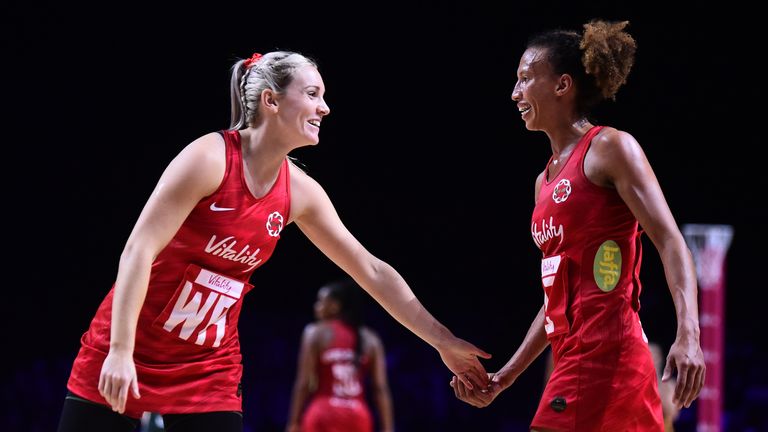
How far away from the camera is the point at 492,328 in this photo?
7.21 m

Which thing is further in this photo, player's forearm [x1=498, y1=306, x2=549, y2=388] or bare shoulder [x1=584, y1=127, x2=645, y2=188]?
player's forearm [x1=498, y1=306, x2=549, y2=388]

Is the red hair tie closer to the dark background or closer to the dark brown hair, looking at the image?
the dark brown hair

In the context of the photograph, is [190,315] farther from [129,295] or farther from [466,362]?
[466,362]

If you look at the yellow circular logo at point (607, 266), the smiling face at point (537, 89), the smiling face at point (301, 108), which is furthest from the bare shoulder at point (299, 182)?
the yellow circular logo at point (607, 266)

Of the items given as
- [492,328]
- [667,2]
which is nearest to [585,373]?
[492,328]

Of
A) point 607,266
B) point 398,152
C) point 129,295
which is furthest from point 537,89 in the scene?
point 398,152

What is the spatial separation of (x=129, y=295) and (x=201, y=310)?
0.27m

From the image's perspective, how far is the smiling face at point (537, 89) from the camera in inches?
102

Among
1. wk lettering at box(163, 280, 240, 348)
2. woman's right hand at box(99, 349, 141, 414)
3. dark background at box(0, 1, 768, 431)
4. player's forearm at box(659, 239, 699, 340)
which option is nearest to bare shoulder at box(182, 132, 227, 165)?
wk lettering at box(163, 280, 240, 348)

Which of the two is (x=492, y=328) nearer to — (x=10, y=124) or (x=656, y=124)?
(x=656, y=124)

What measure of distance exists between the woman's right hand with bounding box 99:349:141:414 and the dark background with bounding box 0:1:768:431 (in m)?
4.78

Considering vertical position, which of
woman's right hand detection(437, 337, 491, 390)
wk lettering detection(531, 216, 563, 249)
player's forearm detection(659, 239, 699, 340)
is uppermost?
wk lettering detection(531, 216, 563, 249)

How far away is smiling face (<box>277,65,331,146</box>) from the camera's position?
265 centimetres

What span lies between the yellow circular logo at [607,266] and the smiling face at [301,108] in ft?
2.85
